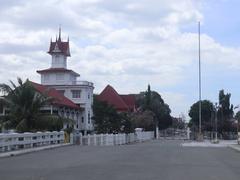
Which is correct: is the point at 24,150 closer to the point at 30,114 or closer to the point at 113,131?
the point at 30,114

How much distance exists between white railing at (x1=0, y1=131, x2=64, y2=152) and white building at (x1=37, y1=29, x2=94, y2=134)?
5389cm

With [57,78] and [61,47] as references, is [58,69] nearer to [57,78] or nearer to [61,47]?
[57,78]

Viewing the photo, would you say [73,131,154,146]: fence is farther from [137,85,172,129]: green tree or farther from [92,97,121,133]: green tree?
[137,85,172,129]: green tree

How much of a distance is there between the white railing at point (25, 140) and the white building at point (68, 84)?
53.9 m

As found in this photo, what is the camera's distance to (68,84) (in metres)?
93.8

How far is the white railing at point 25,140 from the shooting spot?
1056 inches

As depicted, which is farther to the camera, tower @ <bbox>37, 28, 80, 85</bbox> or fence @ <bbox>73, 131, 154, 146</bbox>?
tower @ <bbox>37, 28, 80, 85</bbox>

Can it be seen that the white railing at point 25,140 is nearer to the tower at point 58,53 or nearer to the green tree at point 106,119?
the green tree at point 106,119

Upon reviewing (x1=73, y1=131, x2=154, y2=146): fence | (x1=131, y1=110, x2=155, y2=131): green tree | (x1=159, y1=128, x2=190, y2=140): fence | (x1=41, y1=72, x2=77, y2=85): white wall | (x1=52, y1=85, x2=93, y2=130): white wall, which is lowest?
(x1=159, y1=128, x2=190, y2=140): fence

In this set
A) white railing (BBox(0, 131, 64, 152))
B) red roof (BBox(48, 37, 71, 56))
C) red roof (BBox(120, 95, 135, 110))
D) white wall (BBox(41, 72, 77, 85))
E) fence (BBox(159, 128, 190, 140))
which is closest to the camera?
white railing (BBox(0, 131, 64, 152))

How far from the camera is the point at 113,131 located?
7706 centimetres

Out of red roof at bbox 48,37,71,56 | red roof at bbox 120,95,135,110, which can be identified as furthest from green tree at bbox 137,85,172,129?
red roof at bbox 48,37,71,56

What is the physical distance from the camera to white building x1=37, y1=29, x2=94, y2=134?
93.2 metres

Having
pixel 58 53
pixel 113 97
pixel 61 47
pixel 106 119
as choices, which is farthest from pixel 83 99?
pixel 113 97
